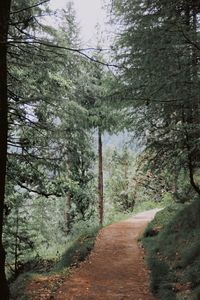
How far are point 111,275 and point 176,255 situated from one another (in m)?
1.84

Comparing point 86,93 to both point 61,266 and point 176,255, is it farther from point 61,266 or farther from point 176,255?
point 61,266

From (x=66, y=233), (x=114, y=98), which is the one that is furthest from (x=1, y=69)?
(x=66, y=233)

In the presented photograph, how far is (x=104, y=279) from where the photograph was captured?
10.3 meters

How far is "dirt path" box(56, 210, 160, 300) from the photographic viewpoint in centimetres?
898

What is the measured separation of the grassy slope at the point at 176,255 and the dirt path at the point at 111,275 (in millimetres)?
362

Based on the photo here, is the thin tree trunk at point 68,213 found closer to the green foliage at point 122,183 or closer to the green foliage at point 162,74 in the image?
the green foliage at point 122,183

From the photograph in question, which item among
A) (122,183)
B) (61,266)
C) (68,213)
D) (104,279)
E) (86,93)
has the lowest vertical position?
(61,266)

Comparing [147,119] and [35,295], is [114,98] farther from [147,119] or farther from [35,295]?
[35,295]

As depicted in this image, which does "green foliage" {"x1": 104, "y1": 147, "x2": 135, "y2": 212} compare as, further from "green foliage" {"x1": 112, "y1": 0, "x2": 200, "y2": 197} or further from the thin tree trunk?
"green foliage" {"x1": 112, "y1": 0, "x2": 200, "y2": 197}

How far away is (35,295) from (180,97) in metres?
5.46

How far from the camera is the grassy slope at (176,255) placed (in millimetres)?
8289

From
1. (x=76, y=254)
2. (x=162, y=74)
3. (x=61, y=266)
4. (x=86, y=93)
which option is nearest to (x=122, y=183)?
(x=76, y=254)

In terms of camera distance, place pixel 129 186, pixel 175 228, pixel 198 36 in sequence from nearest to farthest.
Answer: pixel 198 36 → pixel 175 228 → pixel 129 186

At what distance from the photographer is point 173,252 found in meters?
11.3
